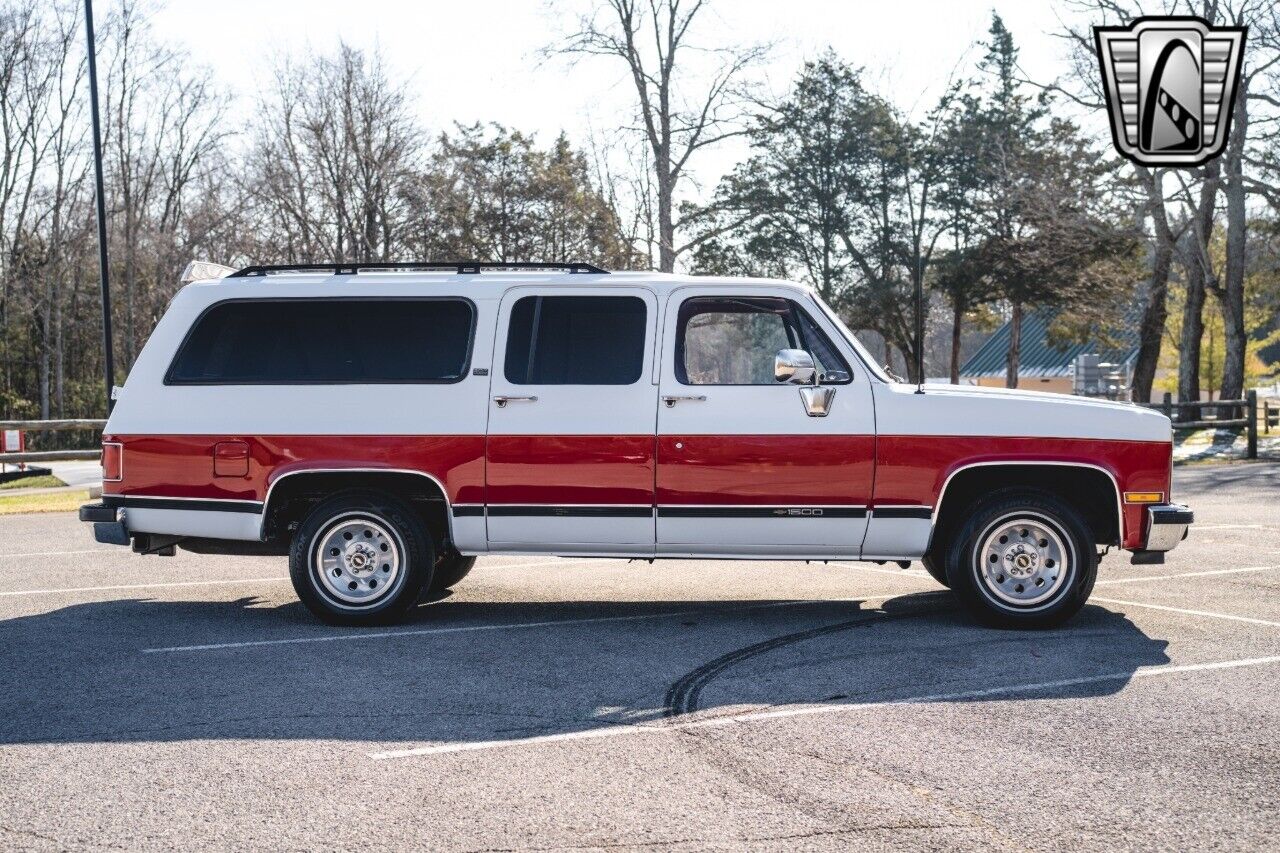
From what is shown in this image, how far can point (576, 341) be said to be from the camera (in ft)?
26.6

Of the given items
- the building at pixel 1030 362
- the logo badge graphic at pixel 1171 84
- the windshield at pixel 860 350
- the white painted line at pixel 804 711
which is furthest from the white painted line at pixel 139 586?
the building at pixel 1030 362

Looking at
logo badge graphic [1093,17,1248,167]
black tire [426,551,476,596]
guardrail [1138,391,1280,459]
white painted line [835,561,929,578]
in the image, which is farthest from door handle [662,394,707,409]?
guardrail [1138,391,1280,459]

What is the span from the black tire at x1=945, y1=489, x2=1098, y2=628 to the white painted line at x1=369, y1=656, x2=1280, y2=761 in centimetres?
109

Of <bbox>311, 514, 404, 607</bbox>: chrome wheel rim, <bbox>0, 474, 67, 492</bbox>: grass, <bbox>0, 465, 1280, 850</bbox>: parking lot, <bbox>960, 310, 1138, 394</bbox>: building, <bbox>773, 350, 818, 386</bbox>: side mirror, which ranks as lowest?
<bbox>0, 474, 67, 492</bbox>: grass

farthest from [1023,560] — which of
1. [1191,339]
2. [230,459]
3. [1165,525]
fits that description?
[1191,339]

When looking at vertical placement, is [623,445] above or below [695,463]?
above

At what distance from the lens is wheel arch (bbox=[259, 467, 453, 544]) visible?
805cm

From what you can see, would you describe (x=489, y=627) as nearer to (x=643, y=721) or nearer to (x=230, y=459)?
(x=230, y=459)

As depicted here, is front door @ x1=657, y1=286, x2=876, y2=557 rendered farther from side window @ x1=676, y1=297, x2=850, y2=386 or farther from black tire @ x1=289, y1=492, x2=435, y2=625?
black tire @ x1=289, y1=492, x2=435, y2=625

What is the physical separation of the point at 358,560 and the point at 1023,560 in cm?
413

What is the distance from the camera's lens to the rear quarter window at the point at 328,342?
8.14 m

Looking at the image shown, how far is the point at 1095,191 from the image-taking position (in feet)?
111

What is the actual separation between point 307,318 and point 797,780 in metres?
4.82

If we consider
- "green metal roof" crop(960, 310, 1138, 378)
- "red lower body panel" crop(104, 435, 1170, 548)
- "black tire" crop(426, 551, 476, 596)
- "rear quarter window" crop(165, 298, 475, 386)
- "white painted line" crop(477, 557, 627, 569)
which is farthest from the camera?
"green metal roof" crop(960, 310, 1138, 378)
